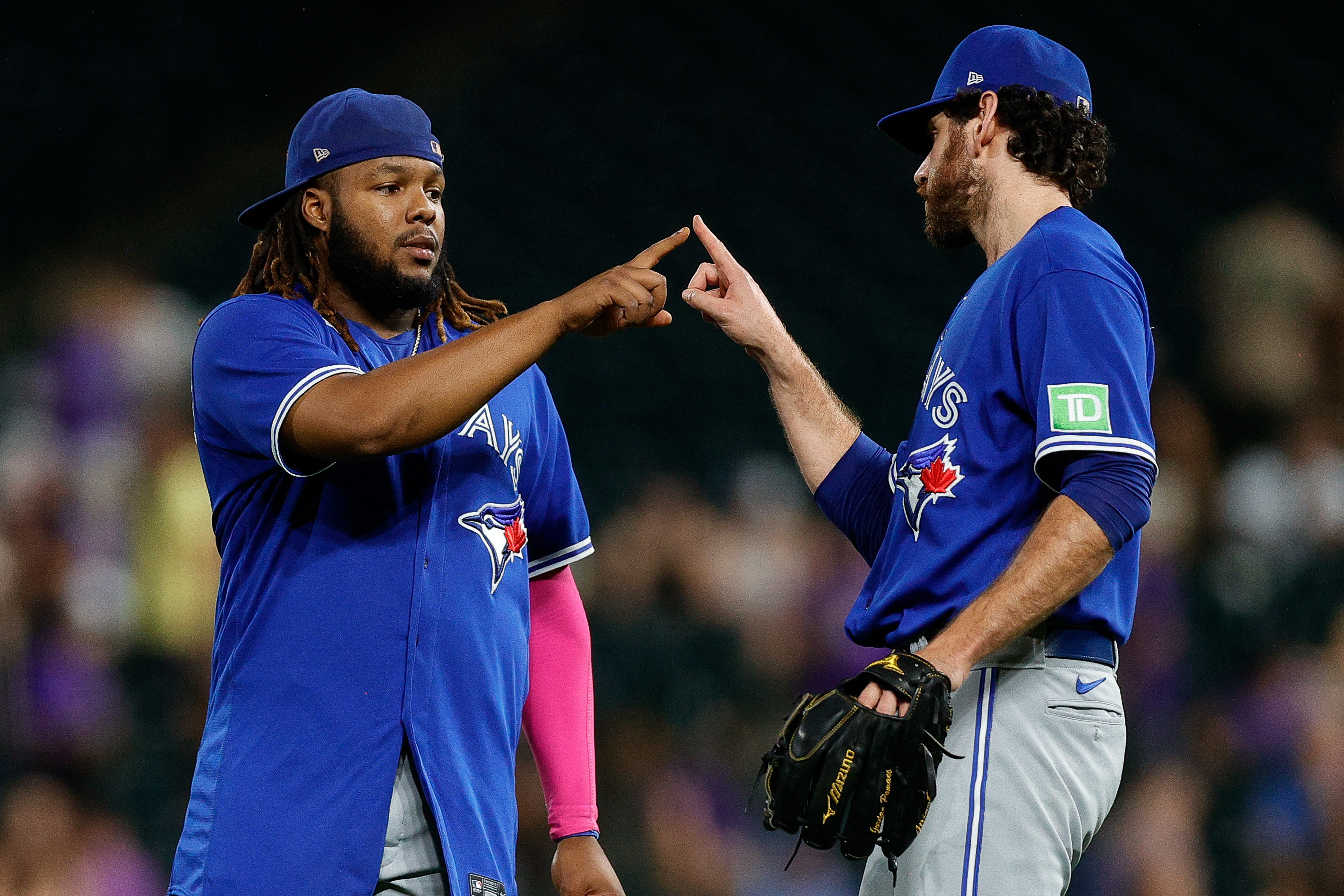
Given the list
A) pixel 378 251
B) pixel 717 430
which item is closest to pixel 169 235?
pixel 717 430

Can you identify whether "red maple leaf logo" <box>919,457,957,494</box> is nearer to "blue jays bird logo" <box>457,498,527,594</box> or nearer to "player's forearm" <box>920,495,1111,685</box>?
"player's forearm" <box>920,495,1111,685</box>

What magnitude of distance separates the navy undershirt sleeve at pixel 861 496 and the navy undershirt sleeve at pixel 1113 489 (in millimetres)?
496

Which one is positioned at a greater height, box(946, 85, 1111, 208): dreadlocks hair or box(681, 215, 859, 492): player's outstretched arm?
box(946, 85, 1111, 208): dreadlocks hair

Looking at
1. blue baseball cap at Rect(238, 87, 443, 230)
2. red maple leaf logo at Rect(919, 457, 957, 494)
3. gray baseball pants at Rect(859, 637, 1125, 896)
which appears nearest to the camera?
gray baseball pants at Rect(859, 637, 1125, 896)

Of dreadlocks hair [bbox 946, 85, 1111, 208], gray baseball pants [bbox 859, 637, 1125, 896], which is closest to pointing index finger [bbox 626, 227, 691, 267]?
dreadlocks hair [bbox 946, 85, 1111, 208]

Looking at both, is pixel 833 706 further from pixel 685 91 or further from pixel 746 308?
pixel 685 91

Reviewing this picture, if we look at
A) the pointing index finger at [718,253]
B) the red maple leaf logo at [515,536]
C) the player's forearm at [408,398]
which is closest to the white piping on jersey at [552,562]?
the red maple leaf logo at [515,536]

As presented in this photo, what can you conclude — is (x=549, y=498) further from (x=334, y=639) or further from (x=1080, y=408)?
(x=1080, y=408)

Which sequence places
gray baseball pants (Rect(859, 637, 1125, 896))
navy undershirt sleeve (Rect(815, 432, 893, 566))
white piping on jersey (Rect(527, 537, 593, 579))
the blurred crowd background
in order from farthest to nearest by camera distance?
the blurred crowd background
navy undershirt sleeve (Rect(815, 432, 893, 566))
white piping on jersey (Rect(527, 537, 593, 579))
gray baseball pants (Rect(859, 637, 1125, 896))

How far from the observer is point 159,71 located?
4.66 metres

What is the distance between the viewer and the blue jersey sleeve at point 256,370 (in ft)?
5.55

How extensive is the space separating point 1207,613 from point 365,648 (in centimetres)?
357

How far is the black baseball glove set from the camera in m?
1.65

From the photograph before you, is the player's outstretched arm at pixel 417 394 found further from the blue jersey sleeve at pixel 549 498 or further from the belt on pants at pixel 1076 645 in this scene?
the belt on pants at pixel 1076 645
